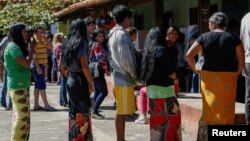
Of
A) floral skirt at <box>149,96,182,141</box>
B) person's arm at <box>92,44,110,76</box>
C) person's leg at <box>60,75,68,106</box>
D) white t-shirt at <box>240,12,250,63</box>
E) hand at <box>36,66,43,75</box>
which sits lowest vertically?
person's leg at <box>60,75,68,106</box>

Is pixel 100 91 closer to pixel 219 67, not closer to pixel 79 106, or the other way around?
pixel 79 106

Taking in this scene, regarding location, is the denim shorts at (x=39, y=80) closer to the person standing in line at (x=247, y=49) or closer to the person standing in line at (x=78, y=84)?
the person standing in line at (x=78, y=84)

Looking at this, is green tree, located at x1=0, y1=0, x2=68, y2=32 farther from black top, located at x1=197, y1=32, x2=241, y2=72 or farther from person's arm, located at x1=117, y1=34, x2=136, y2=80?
black top, located at x1=197, y1=32, x2=241, y2=72

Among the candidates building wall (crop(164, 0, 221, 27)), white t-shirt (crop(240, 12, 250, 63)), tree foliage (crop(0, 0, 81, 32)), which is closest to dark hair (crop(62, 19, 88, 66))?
white t-shirt (crop(240, 12, 250, 63))

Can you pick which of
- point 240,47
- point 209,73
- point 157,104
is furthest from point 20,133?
point 240,47

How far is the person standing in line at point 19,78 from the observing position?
22.3ft

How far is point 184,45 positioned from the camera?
12.5 metres

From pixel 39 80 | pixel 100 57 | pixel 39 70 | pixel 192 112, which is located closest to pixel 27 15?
pixel 39 80

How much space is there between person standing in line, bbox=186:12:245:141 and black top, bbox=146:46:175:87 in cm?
27

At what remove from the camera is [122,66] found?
6980mm

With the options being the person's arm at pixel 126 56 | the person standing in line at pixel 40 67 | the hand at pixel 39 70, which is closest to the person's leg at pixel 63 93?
the person standing in line at pixel 40 67

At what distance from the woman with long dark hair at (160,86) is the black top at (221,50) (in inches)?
17.7

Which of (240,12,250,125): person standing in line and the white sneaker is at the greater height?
(240,12,250,125): person standing in line

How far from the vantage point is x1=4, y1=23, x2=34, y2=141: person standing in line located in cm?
679
